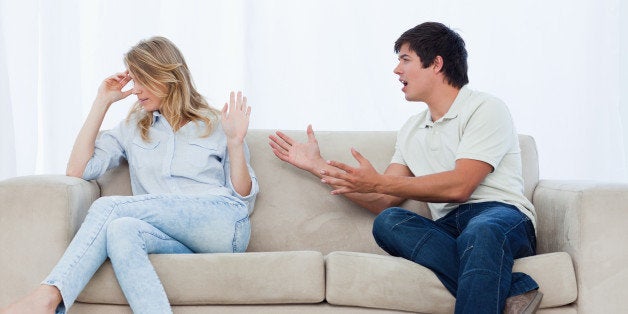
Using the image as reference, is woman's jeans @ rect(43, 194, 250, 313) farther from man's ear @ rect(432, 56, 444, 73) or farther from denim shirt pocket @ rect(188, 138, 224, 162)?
man's ear @ rect(432, 56, 444, 73)

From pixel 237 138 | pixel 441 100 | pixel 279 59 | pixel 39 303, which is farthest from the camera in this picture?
pixel 279 59

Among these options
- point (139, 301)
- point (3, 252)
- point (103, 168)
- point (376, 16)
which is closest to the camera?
point (139, 301)

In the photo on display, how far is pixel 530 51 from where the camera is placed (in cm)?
379

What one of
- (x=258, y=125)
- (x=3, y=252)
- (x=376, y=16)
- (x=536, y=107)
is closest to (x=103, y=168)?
(x=3, y=252)

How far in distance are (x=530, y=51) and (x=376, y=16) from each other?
2.37ft

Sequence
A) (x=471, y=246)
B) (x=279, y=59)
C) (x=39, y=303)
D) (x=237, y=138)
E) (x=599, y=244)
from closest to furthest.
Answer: (x=39, y=303), (x=471, y=246), (x=599, y=244), (x=237, y=138), (x=279, y=59)

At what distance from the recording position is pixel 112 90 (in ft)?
9.04

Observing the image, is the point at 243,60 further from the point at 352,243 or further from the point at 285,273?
the point at 285,273

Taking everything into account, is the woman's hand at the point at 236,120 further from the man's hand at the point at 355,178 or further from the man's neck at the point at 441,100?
the man's neck at the point at 441,100

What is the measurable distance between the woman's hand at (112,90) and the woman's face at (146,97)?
3 cm

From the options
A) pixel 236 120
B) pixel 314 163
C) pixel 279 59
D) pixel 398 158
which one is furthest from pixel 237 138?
pixel 279 59

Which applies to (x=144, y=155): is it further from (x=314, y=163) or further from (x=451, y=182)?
(x=451, y=182)

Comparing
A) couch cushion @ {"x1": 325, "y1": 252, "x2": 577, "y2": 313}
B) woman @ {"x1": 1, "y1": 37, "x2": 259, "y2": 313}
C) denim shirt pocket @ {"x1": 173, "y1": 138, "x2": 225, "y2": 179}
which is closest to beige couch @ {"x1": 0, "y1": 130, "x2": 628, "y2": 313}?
couch cushion @ {"x1": 325, "y1": 252, "x2": 577, "y2": 313}

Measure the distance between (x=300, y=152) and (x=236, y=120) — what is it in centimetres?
25
